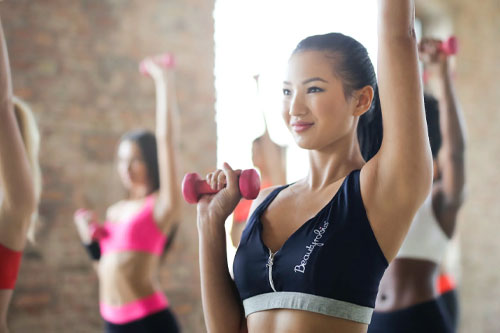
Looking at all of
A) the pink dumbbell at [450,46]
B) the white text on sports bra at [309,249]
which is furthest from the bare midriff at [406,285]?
the white text on sports bra at [309,249]

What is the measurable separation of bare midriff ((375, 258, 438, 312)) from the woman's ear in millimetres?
931

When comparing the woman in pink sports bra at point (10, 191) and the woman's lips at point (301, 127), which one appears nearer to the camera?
the woman's lips at point (301, 127)

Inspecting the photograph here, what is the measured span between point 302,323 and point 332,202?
212mm

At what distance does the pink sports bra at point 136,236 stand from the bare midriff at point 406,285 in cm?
113

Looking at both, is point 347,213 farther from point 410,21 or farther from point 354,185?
point 410,21

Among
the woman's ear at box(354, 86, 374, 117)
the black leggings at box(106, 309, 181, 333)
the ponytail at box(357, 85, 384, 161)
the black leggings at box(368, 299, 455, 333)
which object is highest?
the woman's ear at box(354, 86, 374, 117)

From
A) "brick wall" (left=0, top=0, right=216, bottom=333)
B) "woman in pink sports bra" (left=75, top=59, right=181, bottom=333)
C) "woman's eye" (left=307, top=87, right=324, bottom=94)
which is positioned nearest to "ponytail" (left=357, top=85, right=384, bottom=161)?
"woman's eye" (left=307, top=87, right=324, bottom=94)

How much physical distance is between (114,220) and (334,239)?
6.33 feet

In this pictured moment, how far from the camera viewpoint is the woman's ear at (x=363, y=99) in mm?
969

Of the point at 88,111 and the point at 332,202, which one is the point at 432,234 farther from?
the point at 88,111

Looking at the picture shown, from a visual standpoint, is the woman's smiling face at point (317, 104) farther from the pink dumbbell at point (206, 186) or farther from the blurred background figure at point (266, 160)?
the blurred background figure at point (266, 160)

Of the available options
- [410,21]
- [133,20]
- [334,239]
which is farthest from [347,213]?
[133,20]

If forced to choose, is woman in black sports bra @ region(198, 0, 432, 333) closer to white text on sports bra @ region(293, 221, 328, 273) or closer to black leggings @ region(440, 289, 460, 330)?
white text on sports bra @ region(293, 221, 328, 273)

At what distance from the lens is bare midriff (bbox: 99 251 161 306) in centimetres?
238
